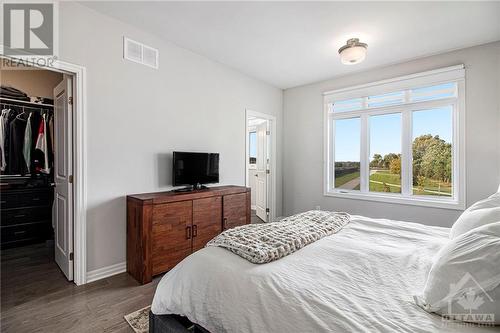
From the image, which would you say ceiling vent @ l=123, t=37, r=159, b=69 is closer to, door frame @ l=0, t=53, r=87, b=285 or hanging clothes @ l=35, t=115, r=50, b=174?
door frame @ l=0, t=53, r=87, b=285

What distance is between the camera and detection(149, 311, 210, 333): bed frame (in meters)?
1.25

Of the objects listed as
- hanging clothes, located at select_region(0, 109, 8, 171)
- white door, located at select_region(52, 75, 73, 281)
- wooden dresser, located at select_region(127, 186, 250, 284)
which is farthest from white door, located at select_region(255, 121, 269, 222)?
hanging clothes, located at select_region(0, 109, 8, 171)

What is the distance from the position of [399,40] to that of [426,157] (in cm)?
167

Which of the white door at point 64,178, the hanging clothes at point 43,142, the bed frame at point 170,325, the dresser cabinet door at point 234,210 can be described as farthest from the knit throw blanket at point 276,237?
the hanging clothes at point 43,142

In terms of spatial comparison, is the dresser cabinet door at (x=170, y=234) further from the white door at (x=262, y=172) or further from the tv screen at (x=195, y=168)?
the white door at (x=262, y=172)

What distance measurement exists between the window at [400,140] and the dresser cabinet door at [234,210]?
1.76 meters

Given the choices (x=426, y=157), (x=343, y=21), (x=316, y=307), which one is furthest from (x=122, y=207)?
(x=426, y=157)

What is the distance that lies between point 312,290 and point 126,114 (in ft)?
8.38

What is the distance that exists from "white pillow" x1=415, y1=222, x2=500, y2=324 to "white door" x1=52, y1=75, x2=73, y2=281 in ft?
9.46

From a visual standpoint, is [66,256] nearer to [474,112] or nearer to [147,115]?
[147,115]

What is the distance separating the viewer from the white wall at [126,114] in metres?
2.38

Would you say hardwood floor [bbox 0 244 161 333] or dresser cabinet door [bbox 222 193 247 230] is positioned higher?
dresser cabinet door [bbox 222 193 247 230]

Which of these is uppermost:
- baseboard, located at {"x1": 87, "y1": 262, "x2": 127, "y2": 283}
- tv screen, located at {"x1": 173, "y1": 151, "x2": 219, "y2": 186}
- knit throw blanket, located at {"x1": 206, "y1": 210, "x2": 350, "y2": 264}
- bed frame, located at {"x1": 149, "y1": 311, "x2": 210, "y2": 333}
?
tv screen, located at {"x1": 173, "y1": 151, "x2": 219, "y2": 186}

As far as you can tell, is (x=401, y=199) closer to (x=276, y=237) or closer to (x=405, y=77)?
(x=405, y=77)
